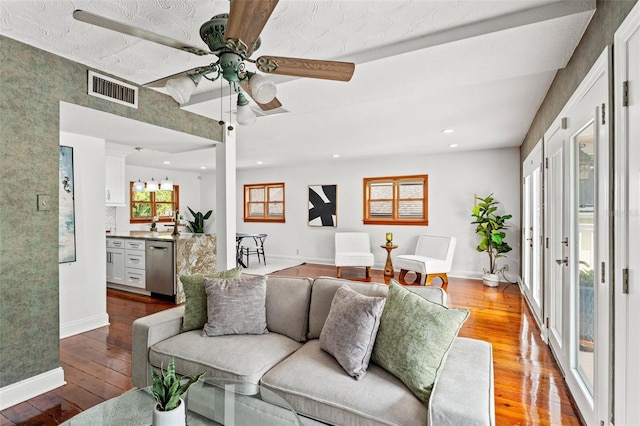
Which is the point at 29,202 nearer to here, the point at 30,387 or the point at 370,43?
the point at 30,387

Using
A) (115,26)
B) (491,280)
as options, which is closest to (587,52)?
(115,26)

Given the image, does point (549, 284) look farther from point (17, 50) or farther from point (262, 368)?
point (17, 50)

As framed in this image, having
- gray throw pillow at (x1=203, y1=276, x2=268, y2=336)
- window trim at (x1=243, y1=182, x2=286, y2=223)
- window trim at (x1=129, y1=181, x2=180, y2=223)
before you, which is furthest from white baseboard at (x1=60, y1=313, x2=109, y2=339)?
window trim at (x1=243, y1=182, x2=286, y2=223)

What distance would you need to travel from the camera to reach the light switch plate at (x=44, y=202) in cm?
232

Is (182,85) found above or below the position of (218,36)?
below

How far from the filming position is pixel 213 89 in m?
3.03

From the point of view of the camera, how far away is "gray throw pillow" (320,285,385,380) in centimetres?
166

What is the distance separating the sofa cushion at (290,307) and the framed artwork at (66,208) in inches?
99.7

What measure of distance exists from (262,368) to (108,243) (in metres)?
4.67

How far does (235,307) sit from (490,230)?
475cm

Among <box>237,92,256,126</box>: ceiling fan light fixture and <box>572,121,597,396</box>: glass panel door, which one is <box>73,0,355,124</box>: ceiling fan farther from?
<box>572,121,597,396</box>: glass panel door

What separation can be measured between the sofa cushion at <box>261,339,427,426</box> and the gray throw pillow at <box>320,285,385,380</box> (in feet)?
0.20

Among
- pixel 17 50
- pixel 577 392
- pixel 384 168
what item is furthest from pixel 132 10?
pixel 384 168

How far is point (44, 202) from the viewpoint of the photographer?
7.69ft
